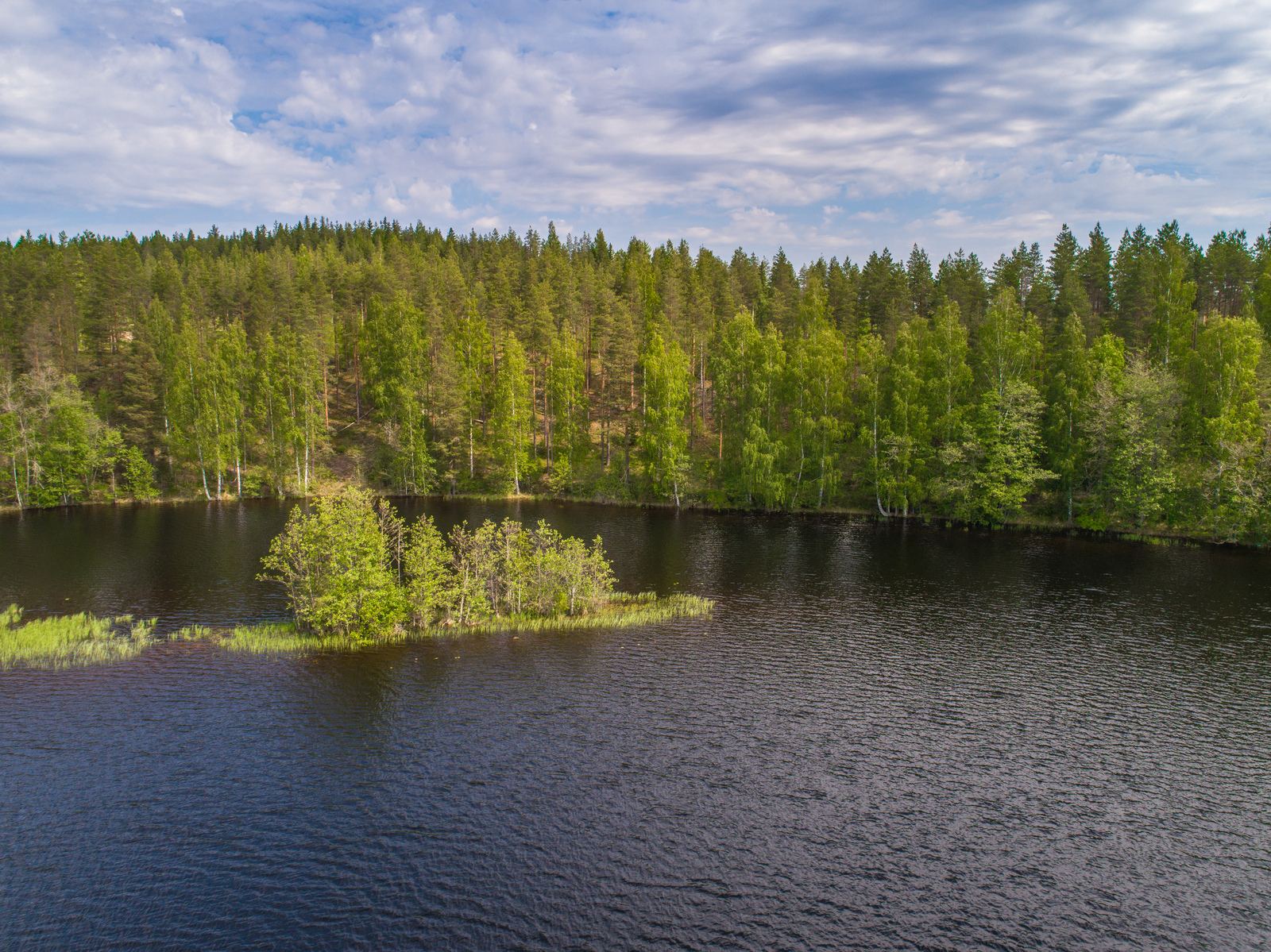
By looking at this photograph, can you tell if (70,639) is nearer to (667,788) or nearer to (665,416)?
(667,788)

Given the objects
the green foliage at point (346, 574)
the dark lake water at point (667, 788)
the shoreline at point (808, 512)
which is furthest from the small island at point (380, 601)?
the shoreline at point (808, 512)

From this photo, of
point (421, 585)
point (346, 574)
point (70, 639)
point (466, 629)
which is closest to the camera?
point (70, 639)

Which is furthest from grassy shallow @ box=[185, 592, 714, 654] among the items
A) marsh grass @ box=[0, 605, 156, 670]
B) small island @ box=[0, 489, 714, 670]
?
marsh grass @ box=[0, 605, 156, 670]

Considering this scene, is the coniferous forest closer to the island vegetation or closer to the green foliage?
the island vegetation

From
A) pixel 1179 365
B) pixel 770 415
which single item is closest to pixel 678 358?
pixel 770 415

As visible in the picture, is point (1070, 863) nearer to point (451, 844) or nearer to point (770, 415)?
point (451, 844)

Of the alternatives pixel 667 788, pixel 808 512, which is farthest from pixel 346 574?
pixel 808 512
